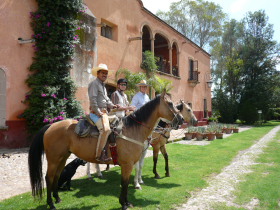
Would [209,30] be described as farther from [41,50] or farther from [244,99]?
[41,50]

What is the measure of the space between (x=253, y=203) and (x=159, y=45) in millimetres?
17034

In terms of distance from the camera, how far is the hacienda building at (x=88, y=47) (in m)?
7.71

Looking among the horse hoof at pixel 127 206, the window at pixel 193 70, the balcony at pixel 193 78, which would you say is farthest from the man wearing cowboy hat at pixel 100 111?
the window at pixel 193 70

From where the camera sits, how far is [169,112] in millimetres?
3838

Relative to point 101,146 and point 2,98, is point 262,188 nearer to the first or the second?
point 101,146

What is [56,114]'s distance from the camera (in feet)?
27.5

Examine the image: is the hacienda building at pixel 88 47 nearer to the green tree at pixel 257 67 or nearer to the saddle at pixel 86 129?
the saddle at pixel 86 129

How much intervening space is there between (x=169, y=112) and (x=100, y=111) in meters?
1.20

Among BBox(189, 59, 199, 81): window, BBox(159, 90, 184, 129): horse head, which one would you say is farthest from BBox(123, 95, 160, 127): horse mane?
BBox(189, 59, 199, 81): window

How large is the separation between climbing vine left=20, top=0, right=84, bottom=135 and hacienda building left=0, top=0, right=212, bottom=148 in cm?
30

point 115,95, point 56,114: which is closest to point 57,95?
point 56,114

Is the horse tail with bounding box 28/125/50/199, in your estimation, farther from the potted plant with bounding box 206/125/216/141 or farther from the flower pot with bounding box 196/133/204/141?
the potted plant with bounding box 206/125/216/141

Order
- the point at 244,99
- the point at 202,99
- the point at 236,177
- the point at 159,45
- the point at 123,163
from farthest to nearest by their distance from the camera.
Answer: the point at 244,99 → the point at 202,99 → the point at 159,45 → the point at 236,177 → the point at 123,163

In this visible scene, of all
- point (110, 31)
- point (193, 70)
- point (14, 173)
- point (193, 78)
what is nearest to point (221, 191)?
point (14, 173)
